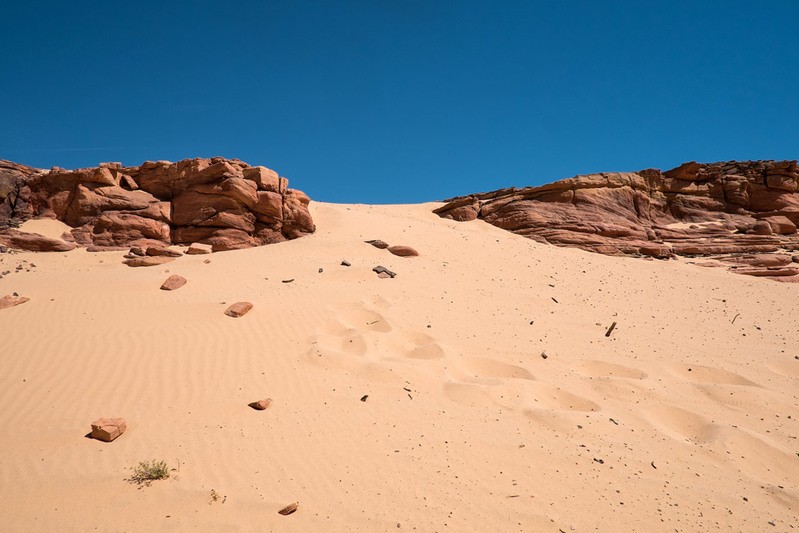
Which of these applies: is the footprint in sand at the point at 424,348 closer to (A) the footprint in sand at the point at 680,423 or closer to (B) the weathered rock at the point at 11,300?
(A) the footprint in sand at the point at 680,423

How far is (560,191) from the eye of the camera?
19.3 meters

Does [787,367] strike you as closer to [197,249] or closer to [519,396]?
[519,396]

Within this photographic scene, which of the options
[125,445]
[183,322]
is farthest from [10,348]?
[125,445]

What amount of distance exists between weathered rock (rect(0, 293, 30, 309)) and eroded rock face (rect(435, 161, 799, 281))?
16268 millimetres

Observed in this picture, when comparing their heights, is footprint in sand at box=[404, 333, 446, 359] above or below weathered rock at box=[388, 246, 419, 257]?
below

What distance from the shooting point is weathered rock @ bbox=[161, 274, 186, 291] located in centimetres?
773

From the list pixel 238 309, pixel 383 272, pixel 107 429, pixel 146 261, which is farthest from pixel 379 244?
pixel 107 429

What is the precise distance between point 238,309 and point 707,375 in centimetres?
678

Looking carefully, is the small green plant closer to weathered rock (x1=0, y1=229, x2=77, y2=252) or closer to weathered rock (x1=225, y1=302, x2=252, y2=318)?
weathered rock (x1=225, y1=302, x2=252, y2=318)

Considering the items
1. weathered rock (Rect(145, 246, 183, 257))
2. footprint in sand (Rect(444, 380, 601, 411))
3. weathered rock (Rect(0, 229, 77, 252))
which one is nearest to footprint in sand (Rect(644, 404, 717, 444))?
footprint in sand (Rect(444, 380, 601, 411))

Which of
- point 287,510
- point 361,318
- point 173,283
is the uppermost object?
point 173,283

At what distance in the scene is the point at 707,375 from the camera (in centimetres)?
505

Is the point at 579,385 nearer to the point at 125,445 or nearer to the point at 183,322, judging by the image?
the point at 125,445

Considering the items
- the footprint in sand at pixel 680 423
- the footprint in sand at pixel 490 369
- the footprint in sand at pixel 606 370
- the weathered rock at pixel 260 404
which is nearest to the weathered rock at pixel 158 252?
the weathered rock at pixel 260 404
